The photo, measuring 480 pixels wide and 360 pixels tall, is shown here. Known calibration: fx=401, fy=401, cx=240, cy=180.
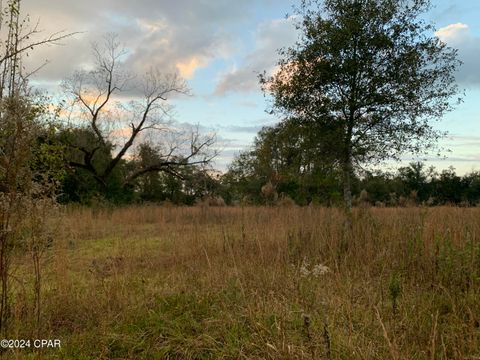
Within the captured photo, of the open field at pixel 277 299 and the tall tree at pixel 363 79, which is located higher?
the tall tree at pixel 363 79

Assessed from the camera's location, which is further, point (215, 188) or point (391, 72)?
point (215, 188)

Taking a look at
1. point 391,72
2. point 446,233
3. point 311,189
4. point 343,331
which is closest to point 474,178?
point 311,189

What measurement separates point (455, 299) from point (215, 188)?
28.2 metres

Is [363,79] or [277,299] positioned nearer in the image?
[277,299]

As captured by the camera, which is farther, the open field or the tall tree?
the tall tree

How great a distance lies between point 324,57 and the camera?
10008 millimetres

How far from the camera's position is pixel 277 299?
4176 millimetres

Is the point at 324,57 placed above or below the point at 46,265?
above

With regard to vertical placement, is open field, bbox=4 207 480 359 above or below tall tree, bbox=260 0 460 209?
below

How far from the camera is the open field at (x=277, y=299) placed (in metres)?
3.31

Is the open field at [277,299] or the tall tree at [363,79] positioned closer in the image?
the open field at [277,299]

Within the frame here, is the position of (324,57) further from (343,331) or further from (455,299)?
(343,331)

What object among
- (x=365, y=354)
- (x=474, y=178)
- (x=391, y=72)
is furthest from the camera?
(x=474, y=178)

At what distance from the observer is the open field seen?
3309 mm
